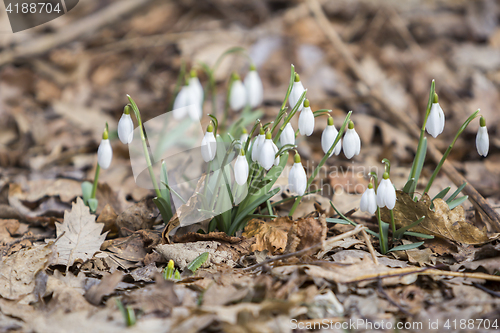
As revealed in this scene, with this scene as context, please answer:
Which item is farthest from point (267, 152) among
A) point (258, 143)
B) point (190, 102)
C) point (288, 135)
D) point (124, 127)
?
point (190, 102)

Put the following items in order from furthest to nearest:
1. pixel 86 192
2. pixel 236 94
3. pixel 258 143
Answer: pixel 236 94
pixel 86 192
pixel 258 143

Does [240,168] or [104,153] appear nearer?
[240,168]

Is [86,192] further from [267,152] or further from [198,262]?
[267,152]

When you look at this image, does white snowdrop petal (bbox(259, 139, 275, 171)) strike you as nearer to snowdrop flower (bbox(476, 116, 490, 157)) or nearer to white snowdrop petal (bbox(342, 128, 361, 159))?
white snowdrop petal (bbox(342, 128, 361, 159))

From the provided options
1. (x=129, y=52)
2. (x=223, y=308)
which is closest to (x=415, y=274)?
(x=223, y=308)

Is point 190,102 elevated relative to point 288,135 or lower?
elevated

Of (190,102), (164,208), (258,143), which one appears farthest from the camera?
(190,102)

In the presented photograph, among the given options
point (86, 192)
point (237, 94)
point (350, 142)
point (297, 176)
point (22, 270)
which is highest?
point (237, 94)
